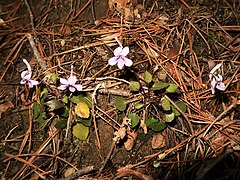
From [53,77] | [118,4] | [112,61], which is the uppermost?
[118,4]

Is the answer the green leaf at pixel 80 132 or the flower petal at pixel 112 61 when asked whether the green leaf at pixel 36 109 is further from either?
the flower petal at pixel 112 61

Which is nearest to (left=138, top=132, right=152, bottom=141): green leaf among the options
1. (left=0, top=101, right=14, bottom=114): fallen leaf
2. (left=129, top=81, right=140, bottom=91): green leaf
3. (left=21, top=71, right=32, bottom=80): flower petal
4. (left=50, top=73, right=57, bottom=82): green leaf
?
(left=129, top=81, right=140, bottom=91): green leaf

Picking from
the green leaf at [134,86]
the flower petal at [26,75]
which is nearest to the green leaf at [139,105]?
the green leaf at [134,86]

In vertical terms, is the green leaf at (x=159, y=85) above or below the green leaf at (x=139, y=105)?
above

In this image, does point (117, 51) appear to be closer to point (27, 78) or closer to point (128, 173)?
point (27, 78)

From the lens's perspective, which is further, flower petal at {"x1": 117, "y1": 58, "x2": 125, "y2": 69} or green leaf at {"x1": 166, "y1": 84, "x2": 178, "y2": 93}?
green leaf at {"x1": 166, "y1": 84, "x2": 178, "y2": 93}

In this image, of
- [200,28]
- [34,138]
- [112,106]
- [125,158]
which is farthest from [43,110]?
[200,28]

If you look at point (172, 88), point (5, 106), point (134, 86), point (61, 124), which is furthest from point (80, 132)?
point (172, 88)

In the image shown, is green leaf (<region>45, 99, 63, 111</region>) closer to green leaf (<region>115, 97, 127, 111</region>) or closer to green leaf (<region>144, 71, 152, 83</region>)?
green leaf (<region>115, 97, 127, 111</region>)
